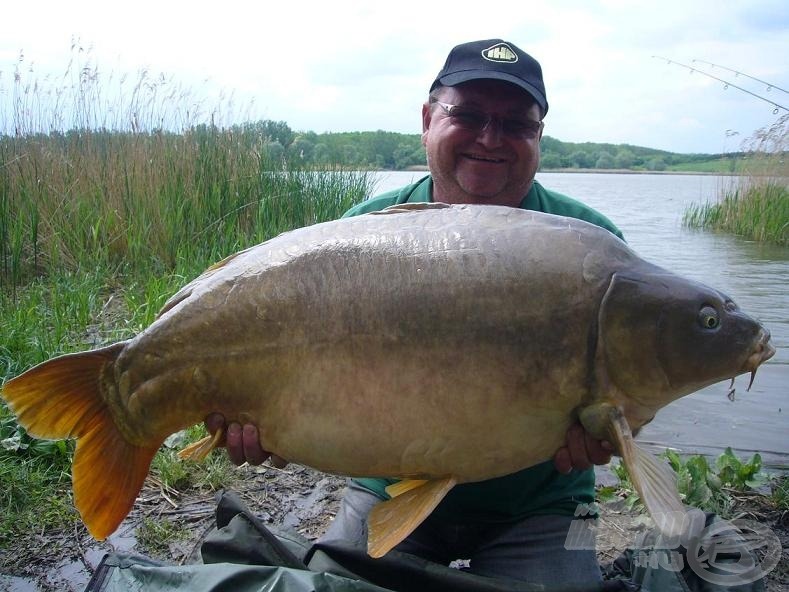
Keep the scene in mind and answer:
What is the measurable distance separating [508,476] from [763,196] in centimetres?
885

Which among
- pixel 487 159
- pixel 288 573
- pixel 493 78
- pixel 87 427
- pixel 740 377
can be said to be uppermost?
pixel 493 78

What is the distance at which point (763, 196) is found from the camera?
31.0 feet

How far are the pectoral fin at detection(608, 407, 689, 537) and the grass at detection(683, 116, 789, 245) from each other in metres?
8.67

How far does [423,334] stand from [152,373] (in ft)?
1.85

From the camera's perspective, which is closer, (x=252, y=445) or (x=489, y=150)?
(x=252, y=445)

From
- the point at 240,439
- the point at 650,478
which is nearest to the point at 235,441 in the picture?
the point at 240,439

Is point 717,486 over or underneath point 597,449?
underneath

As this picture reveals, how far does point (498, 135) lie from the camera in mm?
2236

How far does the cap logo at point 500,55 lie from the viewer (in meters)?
2.21

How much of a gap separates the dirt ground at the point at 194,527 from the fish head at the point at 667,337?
950 mm

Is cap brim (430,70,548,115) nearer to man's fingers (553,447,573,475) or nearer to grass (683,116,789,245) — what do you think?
man's fingers (553,447,573,475)

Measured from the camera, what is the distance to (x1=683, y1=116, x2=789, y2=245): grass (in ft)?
30.2

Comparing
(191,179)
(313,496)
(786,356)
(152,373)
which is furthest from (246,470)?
(786,356)

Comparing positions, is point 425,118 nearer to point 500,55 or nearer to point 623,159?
point 500,55
